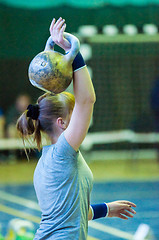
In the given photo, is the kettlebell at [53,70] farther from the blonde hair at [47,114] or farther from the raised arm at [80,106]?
the blonde hair at [47,114]

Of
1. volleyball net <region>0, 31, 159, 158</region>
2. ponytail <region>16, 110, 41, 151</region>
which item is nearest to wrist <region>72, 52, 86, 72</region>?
ponytail <region>16, 110, 41, 151</region>

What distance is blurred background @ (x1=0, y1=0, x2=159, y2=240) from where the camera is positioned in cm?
655

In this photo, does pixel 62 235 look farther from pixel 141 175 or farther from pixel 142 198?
pixel 141 175

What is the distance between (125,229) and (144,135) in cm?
584

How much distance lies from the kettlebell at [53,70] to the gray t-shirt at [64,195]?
0.78 ft

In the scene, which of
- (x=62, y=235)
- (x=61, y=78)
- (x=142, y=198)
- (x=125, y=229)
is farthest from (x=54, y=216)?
(x=142, y=198)

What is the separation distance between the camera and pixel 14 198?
21.4ft

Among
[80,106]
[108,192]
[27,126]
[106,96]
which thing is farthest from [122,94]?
[80,106]

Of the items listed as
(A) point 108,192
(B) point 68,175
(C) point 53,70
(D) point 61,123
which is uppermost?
(C) point 53,70

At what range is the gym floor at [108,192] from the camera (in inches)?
187

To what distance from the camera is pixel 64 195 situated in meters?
2.13

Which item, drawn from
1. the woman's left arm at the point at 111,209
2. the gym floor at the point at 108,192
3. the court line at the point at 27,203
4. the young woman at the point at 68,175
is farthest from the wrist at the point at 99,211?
the court line at the point at 27,203

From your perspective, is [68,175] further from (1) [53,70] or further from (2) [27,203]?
(2) [27,203]

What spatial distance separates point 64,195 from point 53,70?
547mm
